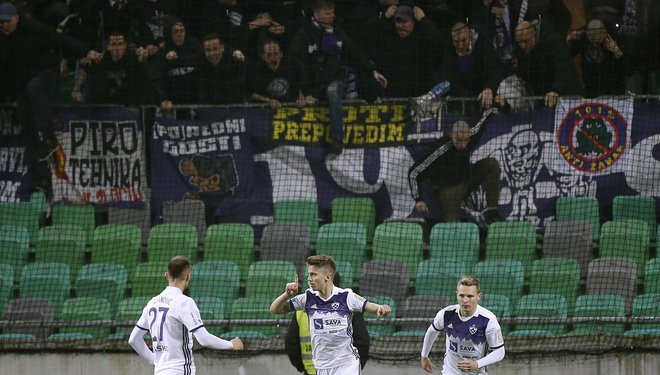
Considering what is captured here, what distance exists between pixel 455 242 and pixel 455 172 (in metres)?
1.04

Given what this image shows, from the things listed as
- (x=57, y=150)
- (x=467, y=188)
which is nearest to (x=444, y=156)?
(x=467, y=188)

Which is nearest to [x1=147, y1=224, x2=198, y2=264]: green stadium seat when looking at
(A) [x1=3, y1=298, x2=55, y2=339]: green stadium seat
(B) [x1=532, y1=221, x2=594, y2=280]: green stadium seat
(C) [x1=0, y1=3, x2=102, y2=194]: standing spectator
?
(A) [x1=3, y1=298, x2=55, y2=339]: green stadium seat

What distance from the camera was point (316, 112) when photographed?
1485cm

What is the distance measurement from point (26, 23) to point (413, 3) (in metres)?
5.48

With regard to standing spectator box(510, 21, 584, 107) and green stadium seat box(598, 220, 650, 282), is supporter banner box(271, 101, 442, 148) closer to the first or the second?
standing spectator box(510, 21, 584, 107)

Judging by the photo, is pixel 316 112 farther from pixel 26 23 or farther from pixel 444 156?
pixel 26 23

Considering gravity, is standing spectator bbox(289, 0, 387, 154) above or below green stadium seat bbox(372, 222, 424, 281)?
above

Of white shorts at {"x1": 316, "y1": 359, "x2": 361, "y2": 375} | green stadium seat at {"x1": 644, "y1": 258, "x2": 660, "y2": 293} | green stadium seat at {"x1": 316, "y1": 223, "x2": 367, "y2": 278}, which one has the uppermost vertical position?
green stadium seat at {"x1": 316, "y1": 223, "x2": 367, "y2": 278}

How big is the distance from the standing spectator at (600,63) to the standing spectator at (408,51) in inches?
74.7

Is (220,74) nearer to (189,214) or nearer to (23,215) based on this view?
(189,214)

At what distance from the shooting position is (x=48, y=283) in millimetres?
14086

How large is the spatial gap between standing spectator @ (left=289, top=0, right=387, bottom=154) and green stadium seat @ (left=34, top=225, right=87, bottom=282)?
3454 millimetres

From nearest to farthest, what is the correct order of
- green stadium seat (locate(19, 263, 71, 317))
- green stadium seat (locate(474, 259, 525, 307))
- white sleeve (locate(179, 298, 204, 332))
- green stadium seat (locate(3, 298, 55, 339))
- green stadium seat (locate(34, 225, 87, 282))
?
1. white sleeve (locate(179, 298, 204, 332))
2. green stadium seat (locate(474, 259, 525, 307))
3. green stadium seat (locate(3, 298, 55, 339))
4. green stadium seat (locate(19, 263, 71, 317))
5. green stadium seat (locate(34, 225, 87, 282))

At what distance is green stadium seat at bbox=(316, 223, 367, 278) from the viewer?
14.0 meters
